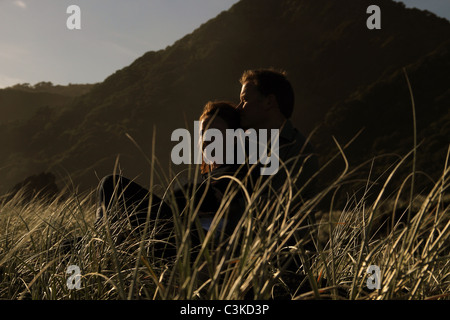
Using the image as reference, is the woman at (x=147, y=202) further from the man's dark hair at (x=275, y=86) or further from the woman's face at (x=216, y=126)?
the man's dark hair at (x=275, y=86)

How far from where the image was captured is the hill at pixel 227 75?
35.2 metres

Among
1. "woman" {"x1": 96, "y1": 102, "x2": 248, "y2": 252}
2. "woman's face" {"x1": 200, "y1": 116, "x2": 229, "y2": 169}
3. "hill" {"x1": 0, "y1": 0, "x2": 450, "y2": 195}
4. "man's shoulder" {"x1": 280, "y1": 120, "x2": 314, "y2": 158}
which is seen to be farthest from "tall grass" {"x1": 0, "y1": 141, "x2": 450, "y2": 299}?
"hill" {"x1": 0, "y1": 0, "x2": 450, "y2": 195}

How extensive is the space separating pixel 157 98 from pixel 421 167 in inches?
991

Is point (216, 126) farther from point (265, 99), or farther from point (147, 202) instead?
point (147, 202)

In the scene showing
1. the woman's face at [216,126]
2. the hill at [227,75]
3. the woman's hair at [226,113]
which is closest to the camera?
the woman's face at [216,126]

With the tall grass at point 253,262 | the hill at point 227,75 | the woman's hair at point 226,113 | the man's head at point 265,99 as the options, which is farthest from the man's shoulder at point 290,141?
the hill at point 227,75

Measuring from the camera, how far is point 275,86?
2.58 meters

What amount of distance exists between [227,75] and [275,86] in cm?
4078

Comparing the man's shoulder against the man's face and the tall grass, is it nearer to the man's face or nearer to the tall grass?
the man's face

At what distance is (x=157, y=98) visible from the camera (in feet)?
130

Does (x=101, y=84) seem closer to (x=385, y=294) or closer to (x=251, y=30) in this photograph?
(x=251, y=30)

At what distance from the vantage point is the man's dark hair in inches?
102

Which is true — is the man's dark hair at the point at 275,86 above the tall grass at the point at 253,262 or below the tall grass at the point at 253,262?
above

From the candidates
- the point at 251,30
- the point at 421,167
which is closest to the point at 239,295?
the point at 421,167
